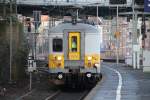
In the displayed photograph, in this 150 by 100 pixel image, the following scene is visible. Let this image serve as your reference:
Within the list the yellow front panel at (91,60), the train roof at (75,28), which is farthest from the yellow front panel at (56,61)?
the train roof at (75,28)

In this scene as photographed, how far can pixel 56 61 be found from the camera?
30516 mm

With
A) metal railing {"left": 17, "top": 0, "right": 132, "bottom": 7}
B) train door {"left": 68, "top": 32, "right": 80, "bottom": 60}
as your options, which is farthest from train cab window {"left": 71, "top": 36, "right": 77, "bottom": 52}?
metal railing {"left": 17, "top": 0, "right": 132, "bottom": 7}

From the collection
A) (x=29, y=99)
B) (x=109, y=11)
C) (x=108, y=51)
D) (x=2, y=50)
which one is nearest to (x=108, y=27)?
(x=108, y=51)

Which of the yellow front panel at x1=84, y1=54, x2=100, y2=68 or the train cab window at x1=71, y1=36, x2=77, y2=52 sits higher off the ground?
the train cab window at x1=71, y1=36, x2=77, y2=52

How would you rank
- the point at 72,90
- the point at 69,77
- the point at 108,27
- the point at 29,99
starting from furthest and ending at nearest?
the point at 108,27 → the point at 72,90 → the point at 69,77 → the point at 29,99

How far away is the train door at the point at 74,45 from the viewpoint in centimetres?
3059

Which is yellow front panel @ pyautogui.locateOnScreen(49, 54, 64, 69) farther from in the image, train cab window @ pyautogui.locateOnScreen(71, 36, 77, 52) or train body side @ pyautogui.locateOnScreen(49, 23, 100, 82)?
train cab window @ pyautogui.locateOnScreen(71, 36, 77, 52)

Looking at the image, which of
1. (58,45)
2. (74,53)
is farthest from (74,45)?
(58,45)

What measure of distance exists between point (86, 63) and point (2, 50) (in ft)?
22.2

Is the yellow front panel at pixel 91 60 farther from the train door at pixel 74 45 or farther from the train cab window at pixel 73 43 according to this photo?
the train cab window at pixel 73 43

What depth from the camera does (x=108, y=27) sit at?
11044 cm

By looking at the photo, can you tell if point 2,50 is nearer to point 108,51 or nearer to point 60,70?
point 60,70

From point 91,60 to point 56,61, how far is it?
1.86 metres

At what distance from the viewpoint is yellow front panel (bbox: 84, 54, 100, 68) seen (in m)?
30.4
